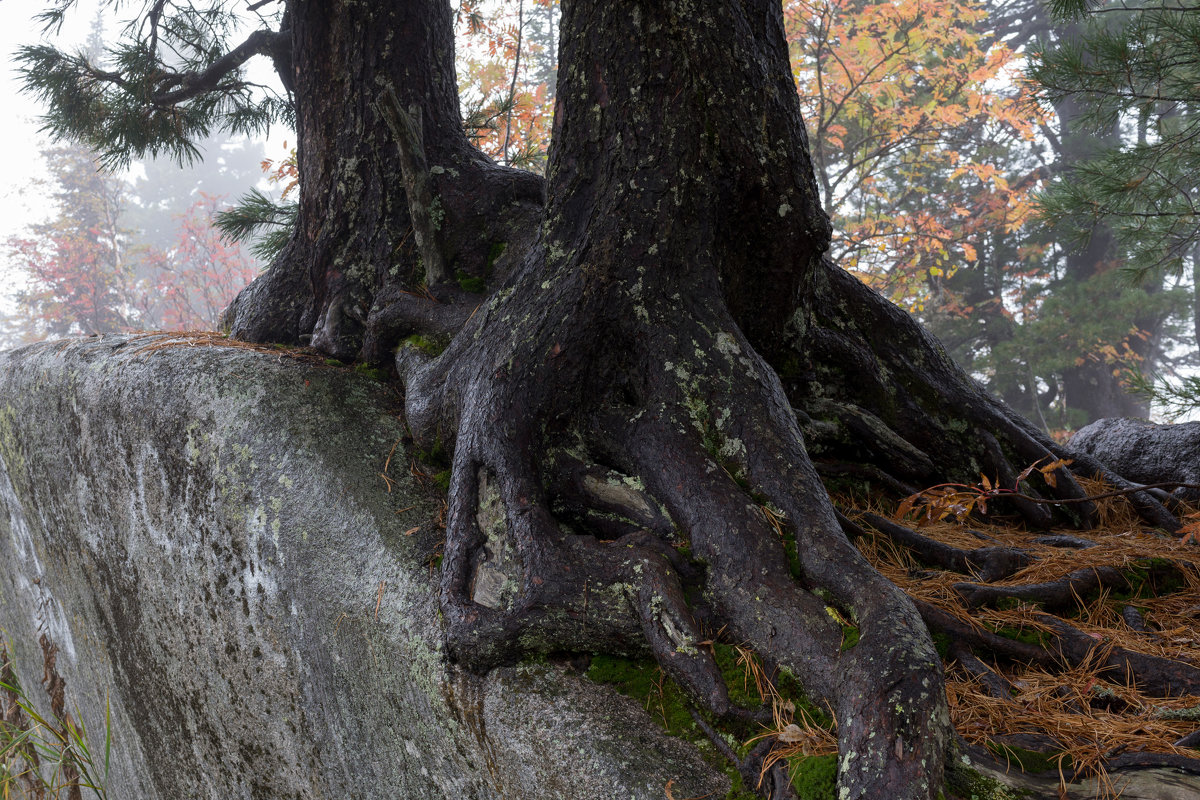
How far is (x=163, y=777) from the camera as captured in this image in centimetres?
306

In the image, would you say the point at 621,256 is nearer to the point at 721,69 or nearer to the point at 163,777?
the point at 721,69

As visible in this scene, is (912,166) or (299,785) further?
(912,166)

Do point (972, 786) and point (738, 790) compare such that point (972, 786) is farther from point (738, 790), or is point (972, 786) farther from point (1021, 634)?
point (1021, 634)

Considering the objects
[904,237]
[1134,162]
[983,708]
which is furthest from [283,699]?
[904,237]

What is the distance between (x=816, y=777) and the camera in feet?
4.70

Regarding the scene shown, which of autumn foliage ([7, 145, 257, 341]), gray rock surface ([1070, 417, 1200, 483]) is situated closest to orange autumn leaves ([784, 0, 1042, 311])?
gray rock surface ([1070, 417, 1200, 483])

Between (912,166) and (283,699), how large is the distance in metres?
13.6

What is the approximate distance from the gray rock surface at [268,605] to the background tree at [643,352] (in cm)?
21

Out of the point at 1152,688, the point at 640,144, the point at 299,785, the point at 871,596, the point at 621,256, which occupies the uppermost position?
the point at 640,144

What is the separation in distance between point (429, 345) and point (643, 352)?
1171 mm

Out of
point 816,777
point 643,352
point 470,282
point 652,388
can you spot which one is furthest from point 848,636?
point 470,282

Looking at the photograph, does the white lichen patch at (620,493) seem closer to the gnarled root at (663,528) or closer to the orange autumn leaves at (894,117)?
the gnarled root at (663,528)

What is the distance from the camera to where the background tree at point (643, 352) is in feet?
5.85

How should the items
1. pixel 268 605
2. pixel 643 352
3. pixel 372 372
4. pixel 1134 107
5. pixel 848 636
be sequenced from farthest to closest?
pixel 1134 107 → pixel 372 372 → pixel 268 605 → pixel 643 352 → pixel 848 636
